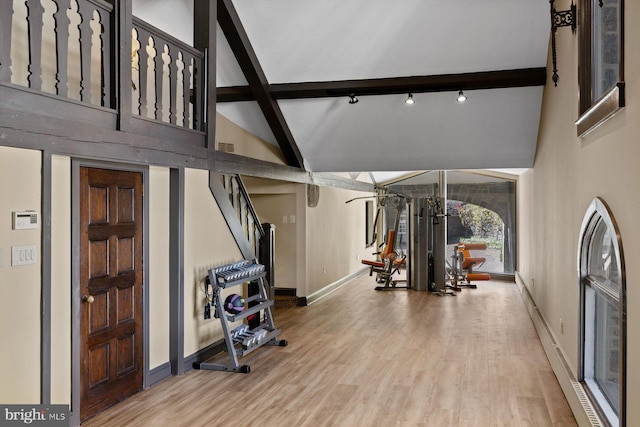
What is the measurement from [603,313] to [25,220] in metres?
3.59

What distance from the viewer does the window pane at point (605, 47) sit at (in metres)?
3.08

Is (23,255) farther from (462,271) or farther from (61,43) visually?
(462,271)

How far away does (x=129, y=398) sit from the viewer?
4223mm

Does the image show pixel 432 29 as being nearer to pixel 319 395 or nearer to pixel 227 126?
pixel 227 126

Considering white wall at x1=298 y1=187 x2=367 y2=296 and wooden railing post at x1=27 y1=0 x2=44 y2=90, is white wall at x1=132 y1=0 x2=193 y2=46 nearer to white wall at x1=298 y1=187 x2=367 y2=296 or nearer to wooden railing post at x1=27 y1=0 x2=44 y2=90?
wooden railing post at x1=27 y1=0 x2=44 y2=90

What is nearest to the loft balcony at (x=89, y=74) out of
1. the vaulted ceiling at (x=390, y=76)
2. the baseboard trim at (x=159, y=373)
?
the vaulted ceiling at (x=390, y=76)

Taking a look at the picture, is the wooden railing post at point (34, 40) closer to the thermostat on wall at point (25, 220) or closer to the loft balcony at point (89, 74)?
the loft balcony at point (89, 74)

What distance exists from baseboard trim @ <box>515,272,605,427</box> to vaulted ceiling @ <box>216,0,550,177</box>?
2505 mm

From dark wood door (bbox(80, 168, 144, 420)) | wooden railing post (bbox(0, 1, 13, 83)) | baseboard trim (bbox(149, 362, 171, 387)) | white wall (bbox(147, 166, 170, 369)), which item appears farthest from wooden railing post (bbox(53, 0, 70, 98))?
baseboard trim (bbox(149, 362, 171, 387))

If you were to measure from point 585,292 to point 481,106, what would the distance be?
3.33 metres

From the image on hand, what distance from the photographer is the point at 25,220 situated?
3.20 m

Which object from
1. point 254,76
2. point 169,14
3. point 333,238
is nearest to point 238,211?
point 254,76

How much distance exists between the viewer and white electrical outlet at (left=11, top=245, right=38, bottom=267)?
10.2 ft

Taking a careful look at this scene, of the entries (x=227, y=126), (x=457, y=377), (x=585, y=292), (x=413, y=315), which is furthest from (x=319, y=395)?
(x=227, y=126)
